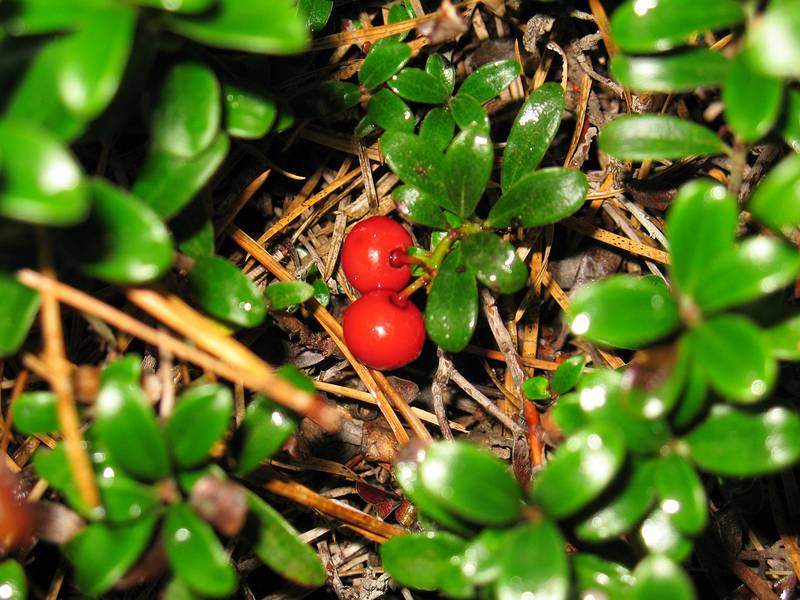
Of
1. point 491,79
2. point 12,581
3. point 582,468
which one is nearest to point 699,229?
point 582,468

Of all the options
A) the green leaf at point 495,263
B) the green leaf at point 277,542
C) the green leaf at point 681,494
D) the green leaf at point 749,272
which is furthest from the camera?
the green leaf at point 495,263

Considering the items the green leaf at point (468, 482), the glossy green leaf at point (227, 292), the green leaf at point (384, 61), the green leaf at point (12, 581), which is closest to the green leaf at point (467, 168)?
the green leaf at point (384, 61)

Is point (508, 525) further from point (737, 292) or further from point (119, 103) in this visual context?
point (119, 103)

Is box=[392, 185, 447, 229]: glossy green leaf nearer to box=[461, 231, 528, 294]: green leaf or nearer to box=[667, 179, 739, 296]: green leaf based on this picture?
box=[461, 231, 528, 294]: green leaf

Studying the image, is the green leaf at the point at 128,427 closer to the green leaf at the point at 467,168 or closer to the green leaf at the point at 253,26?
the green leaf at the point at 253,26

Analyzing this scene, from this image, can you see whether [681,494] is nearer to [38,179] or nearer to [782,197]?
[782,197]

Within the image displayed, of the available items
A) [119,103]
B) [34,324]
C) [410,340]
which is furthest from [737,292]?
[34,324]
